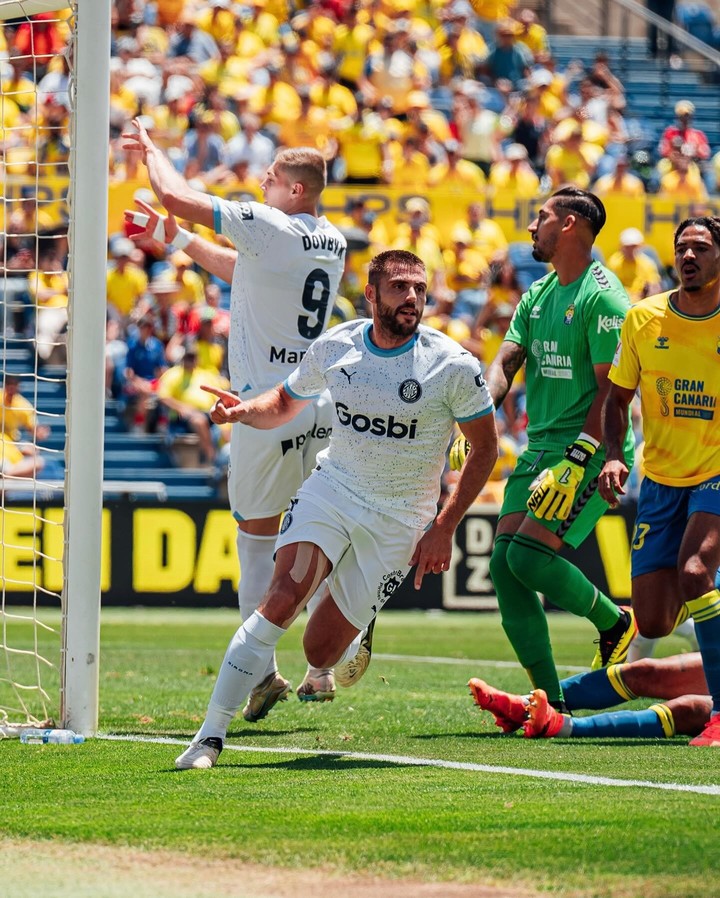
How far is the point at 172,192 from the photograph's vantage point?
770 centimetres

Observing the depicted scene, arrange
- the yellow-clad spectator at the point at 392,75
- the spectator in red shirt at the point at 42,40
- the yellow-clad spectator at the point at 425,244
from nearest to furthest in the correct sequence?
the yellow-clad spectator at the point at 425,244
the spectator in red shirt at the point at 42,40
the yellow-clad spectator at the point at 392,75

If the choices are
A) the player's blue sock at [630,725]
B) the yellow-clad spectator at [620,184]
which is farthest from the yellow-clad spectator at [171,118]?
the player's blue sock at [630,725]

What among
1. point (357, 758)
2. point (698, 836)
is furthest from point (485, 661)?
point (698, 836)

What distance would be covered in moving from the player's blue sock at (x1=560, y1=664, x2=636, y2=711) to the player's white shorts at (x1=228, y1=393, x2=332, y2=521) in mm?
1812

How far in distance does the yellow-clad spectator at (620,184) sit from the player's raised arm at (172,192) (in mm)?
15713

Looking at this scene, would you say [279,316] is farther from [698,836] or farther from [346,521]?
[698,836]

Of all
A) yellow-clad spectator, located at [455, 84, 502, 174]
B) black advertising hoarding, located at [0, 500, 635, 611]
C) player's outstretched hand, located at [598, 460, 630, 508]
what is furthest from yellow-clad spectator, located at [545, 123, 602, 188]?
player's outstretched hand, located at [598, 460, 630, 508]

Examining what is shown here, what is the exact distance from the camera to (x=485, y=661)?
12406 mm

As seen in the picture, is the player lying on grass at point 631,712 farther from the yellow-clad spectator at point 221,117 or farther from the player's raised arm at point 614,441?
the yellow-clad spectator at point 221,117

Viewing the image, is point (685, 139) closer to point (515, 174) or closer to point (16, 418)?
point (515, 174)

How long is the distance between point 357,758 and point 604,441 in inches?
76.3

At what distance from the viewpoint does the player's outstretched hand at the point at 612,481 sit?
7250 millimetres

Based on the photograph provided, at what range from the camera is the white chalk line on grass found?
18.8ft

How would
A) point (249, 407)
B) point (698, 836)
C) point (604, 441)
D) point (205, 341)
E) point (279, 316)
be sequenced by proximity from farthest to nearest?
point (205, 341) < point (279, 316) < point (604, 441) < point (249, 407) < point (698, 836)
